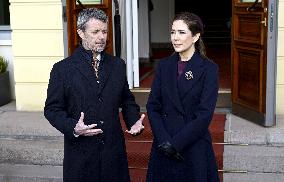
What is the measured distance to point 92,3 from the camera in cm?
598

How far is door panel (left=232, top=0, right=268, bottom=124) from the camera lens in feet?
17.4

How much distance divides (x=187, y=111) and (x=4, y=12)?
4843 mm

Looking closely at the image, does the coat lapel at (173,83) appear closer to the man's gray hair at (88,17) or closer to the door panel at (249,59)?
the man's gray hair at (88,17)

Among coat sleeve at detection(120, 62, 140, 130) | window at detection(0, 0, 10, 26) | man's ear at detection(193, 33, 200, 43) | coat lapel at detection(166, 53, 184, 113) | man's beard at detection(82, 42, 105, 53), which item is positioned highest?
window at detection(0, 0, 10, 26)

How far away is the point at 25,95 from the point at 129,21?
1.56 meters

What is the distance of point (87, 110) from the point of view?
10.4 feet

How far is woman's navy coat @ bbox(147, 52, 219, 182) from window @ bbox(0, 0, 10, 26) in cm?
455

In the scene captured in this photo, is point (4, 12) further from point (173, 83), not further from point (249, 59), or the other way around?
point (173, 83)

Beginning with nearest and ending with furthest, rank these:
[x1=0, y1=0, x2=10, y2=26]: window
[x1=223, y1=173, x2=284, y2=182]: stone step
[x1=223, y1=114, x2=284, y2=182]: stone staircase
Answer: [x1=223, y1=173, x2=284, y2=182]: stone step, [x1=223, y1=114, x2=284, y2=182]: stone staircase, [x1=0, y1=0, x2=10, y2=26]: window

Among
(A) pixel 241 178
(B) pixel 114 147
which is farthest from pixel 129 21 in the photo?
(B) pixel 114 147

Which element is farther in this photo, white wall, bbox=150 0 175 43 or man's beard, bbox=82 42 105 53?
white wall, bbox=150 0 175 43

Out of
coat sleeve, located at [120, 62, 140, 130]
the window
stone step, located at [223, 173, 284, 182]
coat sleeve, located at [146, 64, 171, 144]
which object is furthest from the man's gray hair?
the window

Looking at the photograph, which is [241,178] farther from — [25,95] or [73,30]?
[25,95]

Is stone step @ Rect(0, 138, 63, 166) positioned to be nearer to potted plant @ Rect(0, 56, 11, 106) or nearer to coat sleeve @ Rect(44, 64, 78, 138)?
potted plant @ Rect(0, 56, 11, 106)
